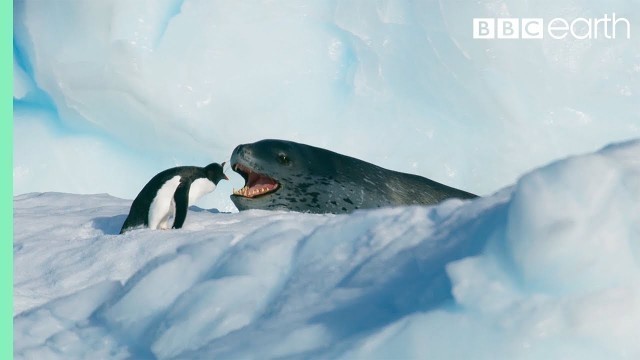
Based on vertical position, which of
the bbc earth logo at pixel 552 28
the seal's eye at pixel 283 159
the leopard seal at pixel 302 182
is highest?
the bbc earth logo at pixel 552 28

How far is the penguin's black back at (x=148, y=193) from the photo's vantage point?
5672mm

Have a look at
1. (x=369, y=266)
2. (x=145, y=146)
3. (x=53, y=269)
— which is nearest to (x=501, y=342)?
(x=369, y=266)

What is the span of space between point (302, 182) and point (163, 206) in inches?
44.1

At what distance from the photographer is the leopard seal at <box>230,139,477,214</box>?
6.48 metres

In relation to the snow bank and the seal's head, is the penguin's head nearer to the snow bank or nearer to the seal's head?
the seal's head

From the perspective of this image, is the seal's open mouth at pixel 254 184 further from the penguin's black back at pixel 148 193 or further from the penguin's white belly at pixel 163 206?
the penguin's white belly at pixel 163 206

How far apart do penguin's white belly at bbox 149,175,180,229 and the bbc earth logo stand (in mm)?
5445

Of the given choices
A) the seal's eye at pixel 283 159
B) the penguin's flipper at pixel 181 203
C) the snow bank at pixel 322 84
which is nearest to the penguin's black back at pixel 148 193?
the penguin's flipper at pixel 181 203

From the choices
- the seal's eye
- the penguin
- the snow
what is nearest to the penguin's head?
the penguin

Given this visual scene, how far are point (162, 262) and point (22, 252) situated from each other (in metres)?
1.36

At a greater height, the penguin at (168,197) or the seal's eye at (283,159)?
the seal's eye at (283,159)

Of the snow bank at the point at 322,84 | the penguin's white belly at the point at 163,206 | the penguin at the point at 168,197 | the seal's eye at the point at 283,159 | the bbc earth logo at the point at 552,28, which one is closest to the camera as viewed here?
the penguin at the point at 168,197

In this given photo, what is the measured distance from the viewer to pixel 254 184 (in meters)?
6.63

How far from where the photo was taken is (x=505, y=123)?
10.5 metres
